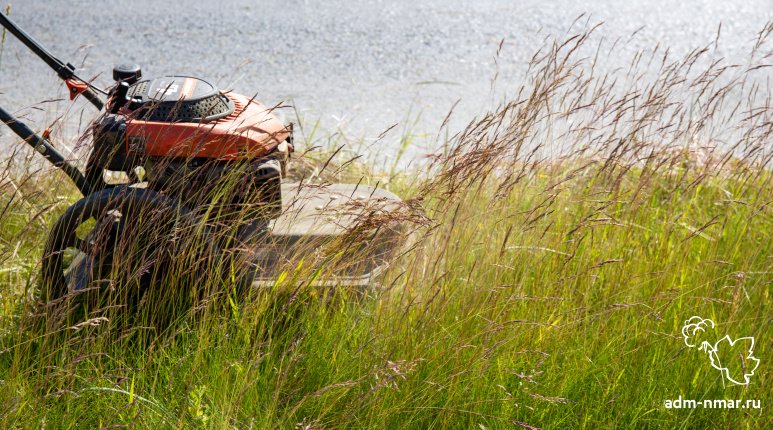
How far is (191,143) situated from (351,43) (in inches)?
130

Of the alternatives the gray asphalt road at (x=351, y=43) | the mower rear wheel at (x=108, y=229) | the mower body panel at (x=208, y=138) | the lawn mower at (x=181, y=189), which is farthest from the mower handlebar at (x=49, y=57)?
the gray asphalt road at (x=351, y=43)

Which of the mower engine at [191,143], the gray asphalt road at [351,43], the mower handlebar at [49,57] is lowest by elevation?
the mower engine at [191,143]

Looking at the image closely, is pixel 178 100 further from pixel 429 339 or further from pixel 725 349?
pixel 725 349

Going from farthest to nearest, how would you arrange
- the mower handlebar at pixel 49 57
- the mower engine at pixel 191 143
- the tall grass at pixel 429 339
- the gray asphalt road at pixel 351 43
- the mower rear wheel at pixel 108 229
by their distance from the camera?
1. the gray asphalt road at pixel 351 43
2. the mower handlebar at pixel 49 57
3. the mower engine at pixel 191 143
4. the mower rear wheel at pixel 108 229
5. the tall grass at pixel 429 339

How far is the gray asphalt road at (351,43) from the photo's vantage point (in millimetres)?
4793

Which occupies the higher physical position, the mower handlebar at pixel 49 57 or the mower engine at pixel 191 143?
the mower handlebar at pixel 49 57

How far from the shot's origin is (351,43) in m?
5.56

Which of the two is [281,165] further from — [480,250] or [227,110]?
[480,250]

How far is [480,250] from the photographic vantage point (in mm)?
2643

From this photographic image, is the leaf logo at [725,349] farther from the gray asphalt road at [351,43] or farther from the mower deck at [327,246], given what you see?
the gray asphalt road at [351,43]

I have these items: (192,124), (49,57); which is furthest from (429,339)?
(49,57)

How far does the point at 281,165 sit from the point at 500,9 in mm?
3870

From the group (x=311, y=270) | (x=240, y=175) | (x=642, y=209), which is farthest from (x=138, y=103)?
(x=642, y=209)

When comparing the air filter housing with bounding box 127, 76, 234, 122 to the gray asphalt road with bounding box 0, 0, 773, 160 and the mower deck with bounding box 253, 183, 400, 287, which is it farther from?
the gray asphalt road with bounding box 0, 0, 773, 160
